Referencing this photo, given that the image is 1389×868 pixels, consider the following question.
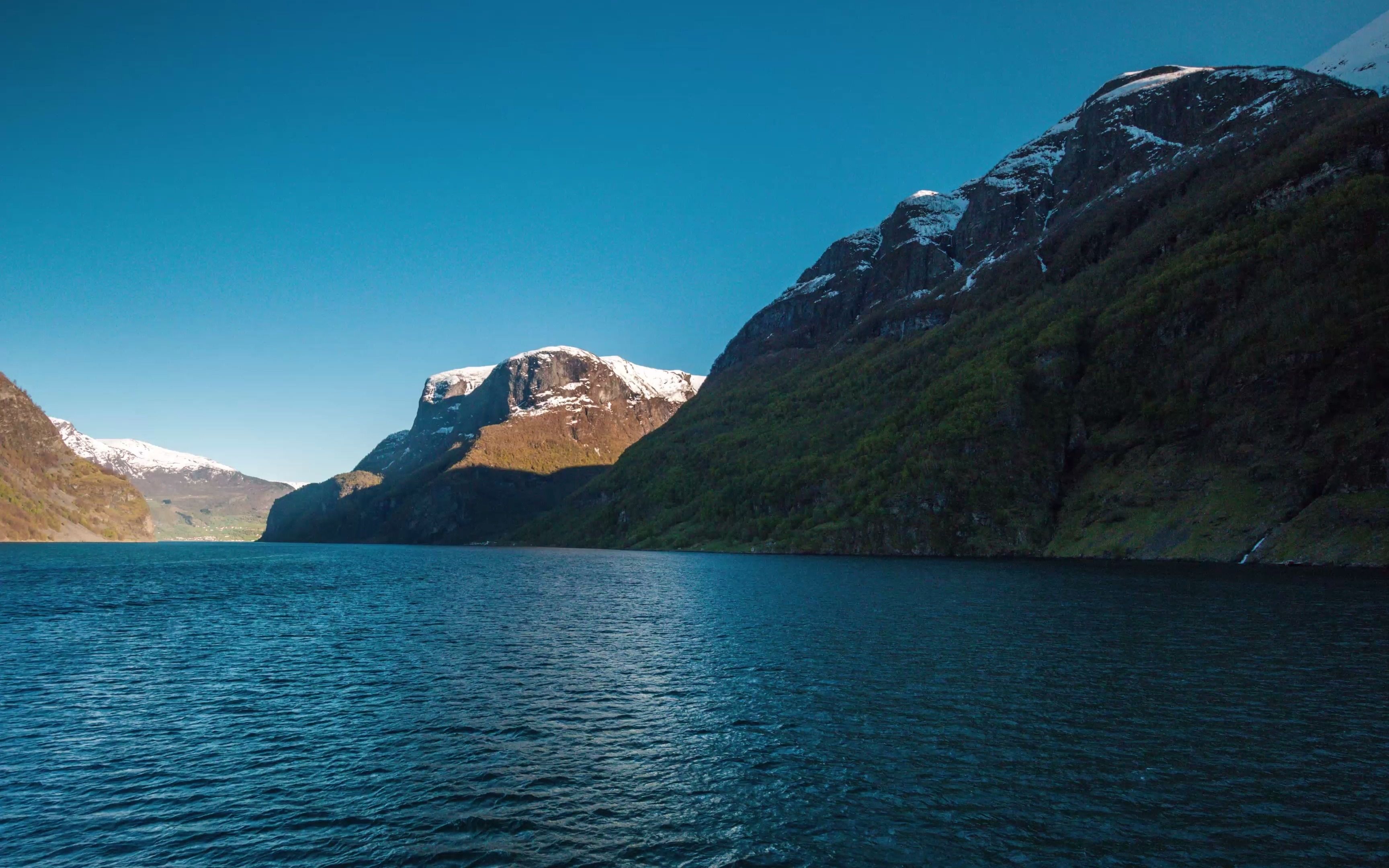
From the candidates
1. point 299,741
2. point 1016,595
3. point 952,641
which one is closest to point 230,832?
point 299,741

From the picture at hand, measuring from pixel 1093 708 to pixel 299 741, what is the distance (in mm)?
40482

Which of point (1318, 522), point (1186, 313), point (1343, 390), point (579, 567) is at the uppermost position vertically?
point (1186, 313)

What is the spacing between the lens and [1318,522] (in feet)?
359

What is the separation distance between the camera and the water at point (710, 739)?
2197cm

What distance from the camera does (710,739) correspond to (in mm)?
32531

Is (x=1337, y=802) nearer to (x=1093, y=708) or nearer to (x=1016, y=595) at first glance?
(x=1093, y=708)

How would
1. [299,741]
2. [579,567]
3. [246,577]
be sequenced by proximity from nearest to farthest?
[299,741]
[246,577]
[579,567]

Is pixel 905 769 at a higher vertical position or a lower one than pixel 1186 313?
lower

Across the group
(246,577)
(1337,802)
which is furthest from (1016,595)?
(246,577)

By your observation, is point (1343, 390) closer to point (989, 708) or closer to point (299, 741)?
point (989, 708)

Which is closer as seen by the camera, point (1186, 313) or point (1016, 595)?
point (1016, 595)

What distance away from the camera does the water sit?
21969mm

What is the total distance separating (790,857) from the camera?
20797 mm

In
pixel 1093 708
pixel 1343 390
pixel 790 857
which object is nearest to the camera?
pixel 790 857
